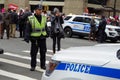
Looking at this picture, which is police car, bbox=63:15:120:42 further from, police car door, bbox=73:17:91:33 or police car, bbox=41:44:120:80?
police car, bbox=41:44:120:80

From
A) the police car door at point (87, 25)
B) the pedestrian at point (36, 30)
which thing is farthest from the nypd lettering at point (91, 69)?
the police car door at point (87, 25)

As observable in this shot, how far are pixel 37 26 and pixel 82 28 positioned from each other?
50.4 feet

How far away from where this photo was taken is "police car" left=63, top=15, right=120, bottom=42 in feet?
81.6

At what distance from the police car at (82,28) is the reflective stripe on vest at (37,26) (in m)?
14.5

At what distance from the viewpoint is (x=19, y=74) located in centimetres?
1024

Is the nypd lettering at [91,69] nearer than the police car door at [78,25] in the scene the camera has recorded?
Yes

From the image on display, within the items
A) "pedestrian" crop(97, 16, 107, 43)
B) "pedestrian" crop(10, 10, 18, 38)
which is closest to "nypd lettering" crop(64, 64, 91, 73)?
"pedestrian" crop(10, 10, 18, 38)

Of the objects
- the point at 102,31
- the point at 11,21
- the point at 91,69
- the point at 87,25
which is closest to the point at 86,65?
the point at 91,69

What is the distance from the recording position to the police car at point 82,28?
24859 mm

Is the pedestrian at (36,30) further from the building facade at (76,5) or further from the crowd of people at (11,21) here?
the building facade at (76,5)

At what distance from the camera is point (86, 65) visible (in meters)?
4.61

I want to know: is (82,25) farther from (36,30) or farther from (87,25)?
(36,30)

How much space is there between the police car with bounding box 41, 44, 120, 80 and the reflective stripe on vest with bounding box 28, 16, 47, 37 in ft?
17.6

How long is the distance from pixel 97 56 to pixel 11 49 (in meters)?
11.5
